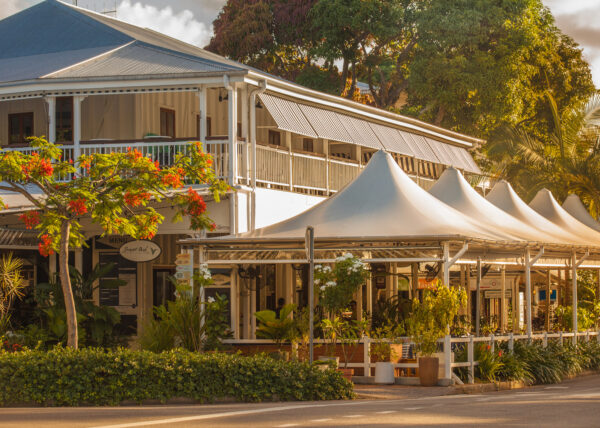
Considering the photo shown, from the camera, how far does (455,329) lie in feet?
80.1

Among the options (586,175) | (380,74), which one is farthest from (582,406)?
(380,74)

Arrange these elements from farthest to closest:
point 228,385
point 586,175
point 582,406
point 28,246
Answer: point 586,175
point 28,246
point 228,385
point 582,406

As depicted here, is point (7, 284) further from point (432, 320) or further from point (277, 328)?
point (432, 320)

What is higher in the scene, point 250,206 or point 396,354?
point 250,206

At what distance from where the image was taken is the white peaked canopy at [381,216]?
22.4 metres

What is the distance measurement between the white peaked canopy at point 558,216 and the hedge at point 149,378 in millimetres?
14734

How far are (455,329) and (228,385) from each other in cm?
802

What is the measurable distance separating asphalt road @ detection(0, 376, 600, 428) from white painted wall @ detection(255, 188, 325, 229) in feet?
31.4

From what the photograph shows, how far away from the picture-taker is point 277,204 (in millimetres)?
27719

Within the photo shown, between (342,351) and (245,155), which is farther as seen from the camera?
(245,155)

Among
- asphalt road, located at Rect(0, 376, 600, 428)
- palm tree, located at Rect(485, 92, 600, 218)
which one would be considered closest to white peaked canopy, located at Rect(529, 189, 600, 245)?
palm tree, located at Rect(485, 92, 600, 218)

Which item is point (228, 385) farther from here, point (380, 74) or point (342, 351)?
point (380, 74)

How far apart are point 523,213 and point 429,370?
9.66 meters

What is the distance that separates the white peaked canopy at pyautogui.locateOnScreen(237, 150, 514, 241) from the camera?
22375mm
